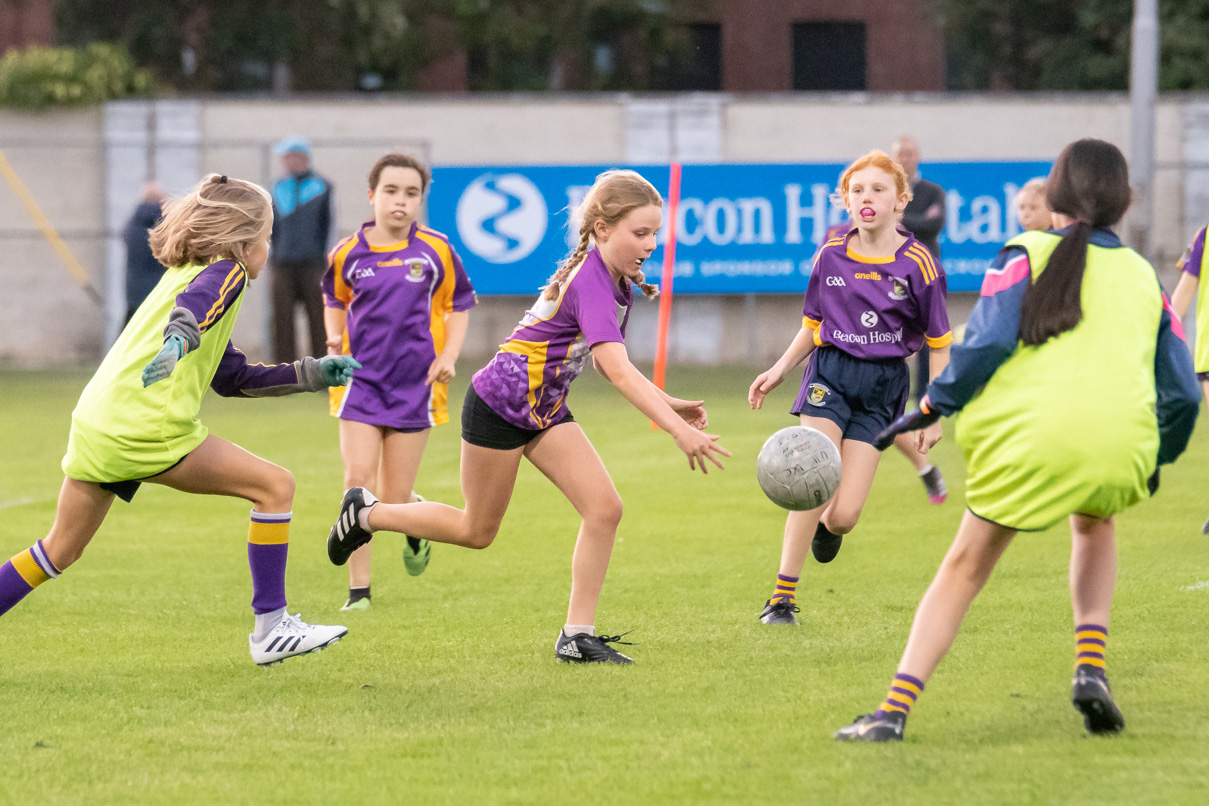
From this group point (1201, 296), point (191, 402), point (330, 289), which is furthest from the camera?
point (1201, 296)

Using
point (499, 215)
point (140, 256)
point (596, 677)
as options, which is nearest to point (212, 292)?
point (596, 677)

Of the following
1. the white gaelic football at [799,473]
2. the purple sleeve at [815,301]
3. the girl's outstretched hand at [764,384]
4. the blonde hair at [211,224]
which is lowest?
the white gaelic football at [799,473]

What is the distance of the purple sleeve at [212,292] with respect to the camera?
4.98 metres

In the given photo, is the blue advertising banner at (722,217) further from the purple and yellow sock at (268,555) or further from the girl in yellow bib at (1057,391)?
the girl in yellow bib at (1057,391)

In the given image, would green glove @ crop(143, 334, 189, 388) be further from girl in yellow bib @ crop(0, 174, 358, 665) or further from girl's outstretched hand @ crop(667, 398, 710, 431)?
girl's outstretched hand @ crop(667, 398, 710, 431)

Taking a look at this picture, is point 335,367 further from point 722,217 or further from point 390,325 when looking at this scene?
point 722,217

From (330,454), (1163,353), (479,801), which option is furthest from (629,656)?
(330,454)

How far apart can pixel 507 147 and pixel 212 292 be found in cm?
1619

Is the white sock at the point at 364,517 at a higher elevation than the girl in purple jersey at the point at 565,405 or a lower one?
lower

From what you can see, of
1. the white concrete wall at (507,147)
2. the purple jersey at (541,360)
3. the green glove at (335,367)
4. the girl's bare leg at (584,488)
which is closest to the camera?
the green glove at (335,367)

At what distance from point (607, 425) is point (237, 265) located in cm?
876

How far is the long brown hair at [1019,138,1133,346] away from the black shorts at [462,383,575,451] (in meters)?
1.91

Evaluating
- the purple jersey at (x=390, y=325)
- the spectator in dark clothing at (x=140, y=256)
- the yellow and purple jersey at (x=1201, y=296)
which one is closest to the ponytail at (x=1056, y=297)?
the purple jersey at (x=390, y=325)

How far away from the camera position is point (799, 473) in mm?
5559
